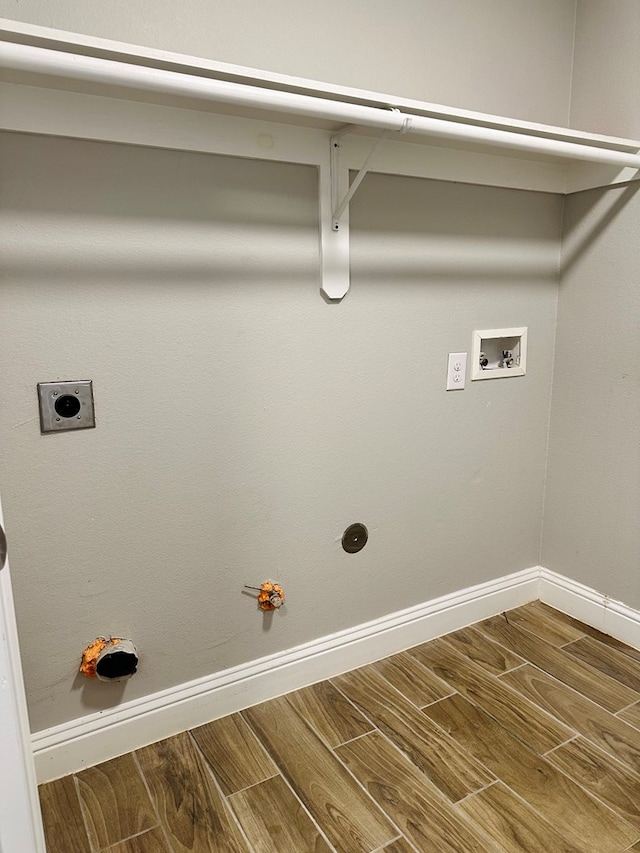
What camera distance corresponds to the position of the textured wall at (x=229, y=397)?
4.30ft

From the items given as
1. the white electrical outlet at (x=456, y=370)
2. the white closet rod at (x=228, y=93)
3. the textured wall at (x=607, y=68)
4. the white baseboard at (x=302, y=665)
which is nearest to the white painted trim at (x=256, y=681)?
the white baseboard at (x=302, y=665)

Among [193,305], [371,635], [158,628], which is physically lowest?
[371,635]

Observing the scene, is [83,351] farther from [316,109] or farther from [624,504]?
[624,504]

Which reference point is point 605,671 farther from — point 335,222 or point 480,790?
point 335,222

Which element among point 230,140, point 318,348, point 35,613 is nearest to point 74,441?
point 35,613

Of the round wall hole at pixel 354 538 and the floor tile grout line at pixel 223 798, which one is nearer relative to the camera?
the floor tile grout line at pixel 223 798

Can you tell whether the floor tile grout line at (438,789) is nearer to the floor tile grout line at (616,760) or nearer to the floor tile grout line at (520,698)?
the floor tile grout line at (520,698)

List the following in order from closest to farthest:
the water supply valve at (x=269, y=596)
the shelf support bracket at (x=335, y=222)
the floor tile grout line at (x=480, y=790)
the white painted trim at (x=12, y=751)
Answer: the white painted trim at (x=12, y=751), the floor tile grout line at (x=480, y=790), the shelf support bracket at (x=335, y=222), the water supply valve at (x=269, y=596)

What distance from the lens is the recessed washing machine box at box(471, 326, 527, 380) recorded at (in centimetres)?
193

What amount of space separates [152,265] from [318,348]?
0.48 metres

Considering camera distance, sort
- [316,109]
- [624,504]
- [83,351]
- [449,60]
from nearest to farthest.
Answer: [316,109] < [83,351] < [449,60] < [624,504]

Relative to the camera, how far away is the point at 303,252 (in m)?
1.57

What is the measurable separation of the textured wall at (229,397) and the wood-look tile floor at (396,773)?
0.19m

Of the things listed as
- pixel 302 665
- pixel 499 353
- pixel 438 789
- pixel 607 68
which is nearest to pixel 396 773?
pixel 438 789
